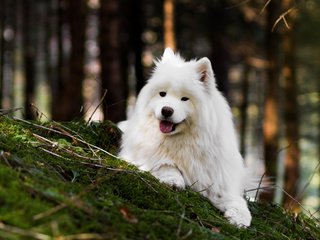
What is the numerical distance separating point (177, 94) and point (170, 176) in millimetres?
894

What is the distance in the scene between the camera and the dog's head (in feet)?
19.3

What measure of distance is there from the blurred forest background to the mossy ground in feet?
10.3

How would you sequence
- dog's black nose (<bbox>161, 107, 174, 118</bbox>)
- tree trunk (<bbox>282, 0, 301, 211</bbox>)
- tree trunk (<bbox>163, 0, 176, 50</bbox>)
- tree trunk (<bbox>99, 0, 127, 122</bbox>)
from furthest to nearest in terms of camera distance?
1. tree trunk (<bbox>282, 0, 301, 211</bbox>)
2. tree trunk (<bbox>163, 0, 176, 50</bbox>)
3. tree trunk (<bbox>99, 0, 127, 122</bbox>)
4. dog's black nose (<bbox>161, 107, 174, 118</bbox>)

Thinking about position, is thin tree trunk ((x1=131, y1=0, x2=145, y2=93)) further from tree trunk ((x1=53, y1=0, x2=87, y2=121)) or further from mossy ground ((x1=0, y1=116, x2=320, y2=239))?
mossy ground ((x1=0, y1=116, x2=320, y2=239))

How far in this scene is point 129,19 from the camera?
20891 millimetres

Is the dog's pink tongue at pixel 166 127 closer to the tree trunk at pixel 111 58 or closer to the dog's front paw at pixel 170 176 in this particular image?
the dog's front paw at pixel 170 176

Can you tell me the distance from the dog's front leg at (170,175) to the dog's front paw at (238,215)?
51 cm

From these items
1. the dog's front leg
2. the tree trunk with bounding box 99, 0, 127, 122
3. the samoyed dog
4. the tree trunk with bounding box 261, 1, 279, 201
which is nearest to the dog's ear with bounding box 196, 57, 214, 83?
the samoyed dog

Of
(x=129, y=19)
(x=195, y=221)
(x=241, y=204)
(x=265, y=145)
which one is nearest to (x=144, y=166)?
(x=241, y=204)

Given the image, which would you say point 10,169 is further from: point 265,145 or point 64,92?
point 265,145

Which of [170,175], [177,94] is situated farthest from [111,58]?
[170,175]

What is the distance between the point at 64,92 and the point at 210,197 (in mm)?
9880

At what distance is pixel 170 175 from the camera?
226 inches

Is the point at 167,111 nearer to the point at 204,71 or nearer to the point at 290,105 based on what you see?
the point at 204,71
